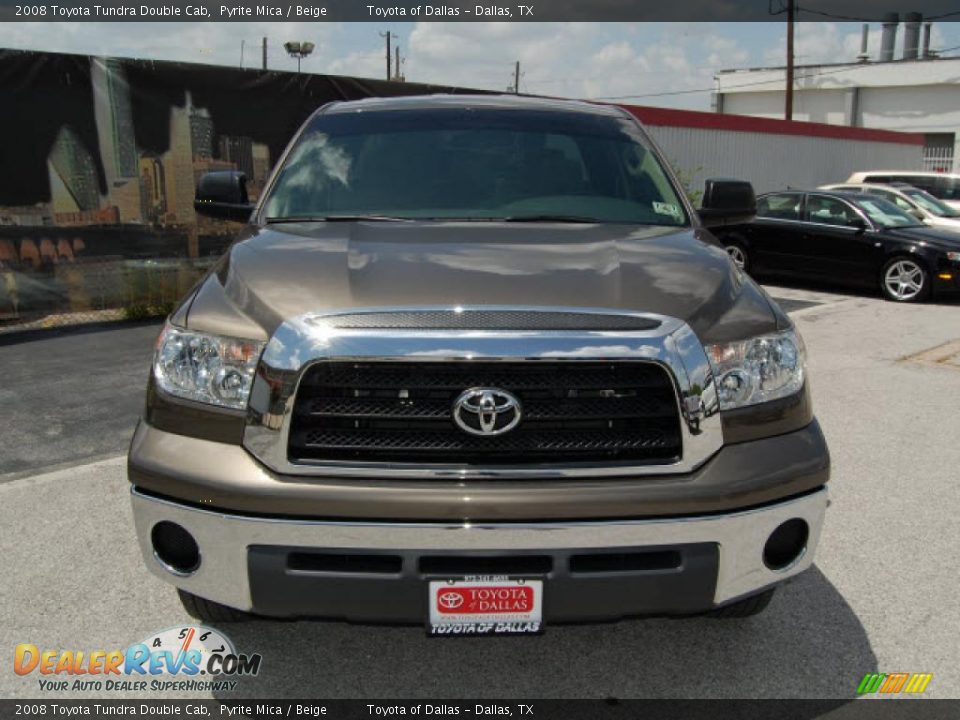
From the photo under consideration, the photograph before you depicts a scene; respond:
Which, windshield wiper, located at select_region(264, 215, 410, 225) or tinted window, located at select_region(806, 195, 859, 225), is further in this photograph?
tinted window, located at select_region(806, 195, 859, 225)

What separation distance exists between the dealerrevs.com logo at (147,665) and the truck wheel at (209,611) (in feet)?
0.60

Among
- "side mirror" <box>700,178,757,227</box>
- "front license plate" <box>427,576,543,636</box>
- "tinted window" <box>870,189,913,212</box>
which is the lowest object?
"tinted window" <box>870,189,913,212</box>

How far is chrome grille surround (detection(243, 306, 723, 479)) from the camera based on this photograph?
2.21 meters

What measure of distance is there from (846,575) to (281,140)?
8647 mm

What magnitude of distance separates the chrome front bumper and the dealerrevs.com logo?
0.59 metres

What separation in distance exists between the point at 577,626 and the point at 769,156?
22783 mm

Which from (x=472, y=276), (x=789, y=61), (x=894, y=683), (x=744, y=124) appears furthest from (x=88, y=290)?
(x=789, y=61)

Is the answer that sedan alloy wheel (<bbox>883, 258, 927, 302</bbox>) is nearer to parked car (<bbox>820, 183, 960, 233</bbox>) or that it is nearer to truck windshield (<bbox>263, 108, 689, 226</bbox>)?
parked car (<bbox>820, 183, 960, 233</bbox>)

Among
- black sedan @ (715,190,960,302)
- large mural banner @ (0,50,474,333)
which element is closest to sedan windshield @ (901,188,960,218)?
black sedan @ (715,190,960,302)

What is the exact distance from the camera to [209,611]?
108 inches

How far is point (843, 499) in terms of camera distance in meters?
4.37

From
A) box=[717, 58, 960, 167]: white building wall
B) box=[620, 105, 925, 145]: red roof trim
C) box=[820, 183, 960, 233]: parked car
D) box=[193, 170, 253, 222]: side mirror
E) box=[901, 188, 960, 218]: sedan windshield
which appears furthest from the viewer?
box=[717, 58, 960, 167]: white building wall

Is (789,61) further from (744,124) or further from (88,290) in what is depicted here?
(88,290)

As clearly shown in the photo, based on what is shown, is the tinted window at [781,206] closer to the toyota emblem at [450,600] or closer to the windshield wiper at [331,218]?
the windshield wiper at [331,218]
